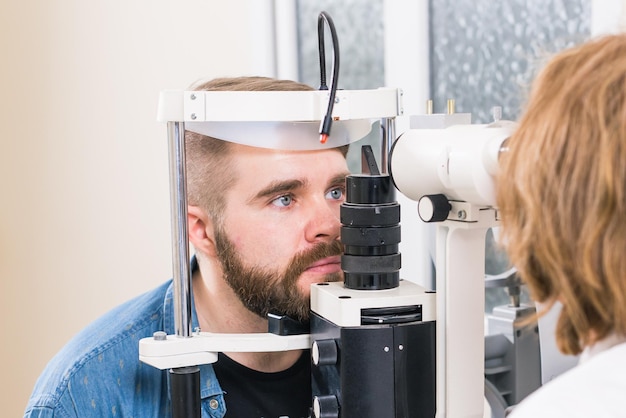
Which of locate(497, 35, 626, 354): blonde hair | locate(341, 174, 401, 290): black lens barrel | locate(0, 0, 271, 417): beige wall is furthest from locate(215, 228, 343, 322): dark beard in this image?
locate(0, 0, 271, 417): beige wall

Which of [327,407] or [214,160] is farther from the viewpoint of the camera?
[214,160]

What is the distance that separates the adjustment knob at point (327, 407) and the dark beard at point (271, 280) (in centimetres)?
15

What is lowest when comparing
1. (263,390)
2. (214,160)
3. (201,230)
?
(263,390)

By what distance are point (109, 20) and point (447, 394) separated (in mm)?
1884

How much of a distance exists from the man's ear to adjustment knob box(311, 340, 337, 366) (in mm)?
344

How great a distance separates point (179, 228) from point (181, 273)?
0.19 ft

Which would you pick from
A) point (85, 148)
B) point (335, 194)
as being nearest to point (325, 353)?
point (335, 194)

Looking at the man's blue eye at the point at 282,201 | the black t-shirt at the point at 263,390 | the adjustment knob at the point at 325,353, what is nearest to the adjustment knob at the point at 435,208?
the adjustment knob at the point at 325,353

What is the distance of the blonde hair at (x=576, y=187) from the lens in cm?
68

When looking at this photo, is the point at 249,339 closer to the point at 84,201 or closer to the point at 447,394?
the point at 447,394

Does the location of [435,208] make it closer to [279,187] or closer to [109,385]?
[279,187]

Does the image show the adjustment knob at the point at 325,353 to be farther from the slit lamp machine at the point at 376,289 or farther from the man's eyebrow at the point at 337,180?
the man's eyebrow at the point at 337,180

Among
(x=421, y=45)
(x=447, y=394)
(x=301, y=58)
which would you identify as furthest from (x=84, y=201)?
(x=447, y=394)

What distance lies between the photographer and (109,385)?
1.25m
